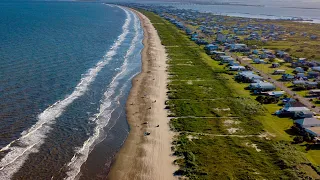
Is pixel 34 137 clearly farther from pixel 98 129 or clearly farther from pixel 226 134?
pixel 226 134

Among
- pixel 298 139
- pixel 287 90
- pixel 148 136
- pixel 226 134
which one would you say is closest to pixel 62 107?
pixel 148 136

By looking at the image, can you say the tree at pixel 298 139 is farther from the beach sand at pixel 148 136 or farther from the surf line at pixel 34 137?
the surf line at pixel 34 137

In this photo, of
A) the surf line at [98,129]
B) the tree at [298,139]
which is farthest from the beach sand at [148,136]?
the tree at [298,139]

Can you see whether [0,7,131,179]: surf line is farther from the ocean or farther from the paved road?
the paved road

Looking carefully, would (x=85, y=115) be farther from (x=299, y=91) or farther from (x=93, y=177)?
(x=299, y=91)

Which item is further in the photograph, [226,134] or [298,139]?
[226,134]

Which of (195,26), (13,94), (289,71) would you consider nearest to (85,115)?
(13,94)
